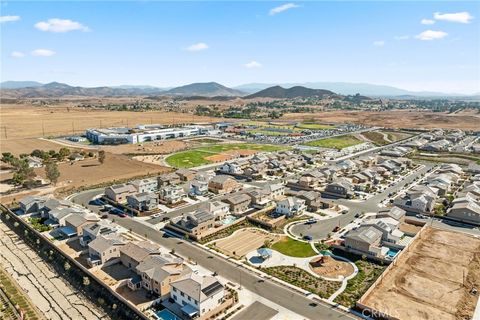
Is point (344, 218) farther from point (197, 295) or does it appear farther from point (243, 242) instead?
point (197, 295)

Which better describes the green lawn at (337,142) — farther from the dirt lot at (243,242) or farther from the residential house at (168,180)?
the dirt lot at (243,242)

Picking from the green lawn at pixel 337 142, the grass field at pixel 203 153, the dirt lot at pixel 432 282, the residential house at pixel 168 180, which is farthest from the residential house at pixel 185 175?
the green lawn at pixel 337 142

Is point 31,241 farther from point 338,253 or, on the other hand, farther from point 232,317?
point 338,253

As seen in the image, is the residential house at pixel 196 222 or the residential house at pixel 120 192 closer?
the residential house at pixel 196 222

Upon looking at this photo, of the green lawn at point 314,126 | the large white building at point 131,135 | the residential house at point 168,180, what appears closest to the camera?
the residential house at point 168,180

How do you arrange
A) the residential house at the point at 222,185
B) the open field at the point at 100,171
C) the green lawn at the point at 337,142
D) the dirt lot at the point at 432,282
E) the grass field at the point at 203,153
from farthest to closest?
the green lawn at the point at 337,142 < the grass field at the point at 203,153 < the open field at the point at 100,171 < the residential house at the point at 222,185 < the dirt lot at the point at 432,282

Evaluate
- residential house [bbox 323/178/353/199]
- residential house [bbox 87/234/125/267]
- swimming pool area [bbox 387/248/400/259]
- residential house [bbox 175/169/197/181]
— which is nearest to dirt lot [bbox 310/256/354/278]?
swimming pool area [bbox 387/248/400/259]

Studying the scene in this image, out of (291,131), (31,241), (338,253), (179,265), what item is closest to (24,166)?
(31,241)
